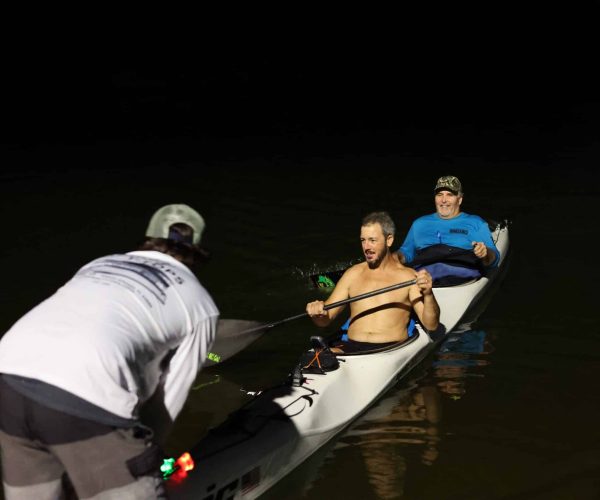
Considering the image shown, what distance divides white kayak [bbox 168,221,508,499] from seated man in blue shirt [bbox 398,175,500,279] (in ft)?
4.77

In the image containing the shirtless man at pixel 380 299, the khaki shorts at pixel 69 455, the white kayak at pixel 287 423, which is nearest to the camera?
the khaki shorts at pixel 69 455

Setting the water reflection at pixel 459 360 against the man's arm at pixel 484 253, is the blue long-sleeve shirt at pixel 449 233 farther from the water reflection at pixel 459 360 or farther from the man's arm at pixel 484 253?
the water reflection at pixel 459 360

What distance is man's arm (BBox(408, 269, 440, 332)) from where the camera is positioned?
6.20 meters

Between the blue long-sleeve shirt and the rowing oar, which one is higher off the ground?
the blue long-sleeve shirt

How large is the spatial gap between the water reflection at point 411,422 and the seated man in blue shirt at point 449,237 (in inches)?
45.4

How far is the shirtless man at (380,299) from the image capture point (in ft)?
20.4

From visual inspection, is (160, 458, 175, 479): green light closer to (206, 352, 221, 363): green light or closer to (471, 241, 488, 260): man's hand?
(206, 352, 221, 363): green light

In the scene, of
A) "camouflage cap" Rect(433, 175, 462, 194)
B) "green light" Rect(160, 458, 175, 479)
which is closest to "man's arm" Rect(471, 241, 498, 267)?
"camouflage cap" Rect(433, 175, 462, 194)

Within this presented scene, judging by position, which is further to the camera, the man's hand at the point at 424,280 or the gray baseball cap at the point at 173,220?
the man's hand at the point at 424,280

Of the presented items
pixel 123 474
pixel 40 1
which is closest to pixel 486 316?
pixel 123 474

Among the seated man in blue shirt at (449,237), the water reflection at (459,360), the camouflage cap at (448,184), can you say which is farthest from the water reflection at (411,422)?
the camouflage cap at (448,184)

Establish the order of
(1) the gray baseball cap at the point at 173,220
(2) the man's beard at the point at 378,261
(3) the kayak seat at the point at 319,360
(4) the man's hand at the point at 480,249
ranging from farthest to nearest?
(4) the man's hand at the point at 480,249 → (2) the man's beard at the point at 378,261 → (3) the kayak seat at the point at 319,360 → (1) the gray baseball cap at the point at 173,220

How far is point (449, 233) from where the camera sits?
28.0 feet

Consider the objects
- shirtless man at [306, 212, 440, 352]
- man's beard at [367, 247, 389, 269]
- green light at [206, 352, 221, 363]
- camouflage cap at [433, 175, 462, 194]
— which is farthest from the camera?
camouflage cap at [433, 175, 462, 194]
